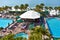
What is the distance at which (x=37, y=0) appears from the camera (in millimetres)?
34125

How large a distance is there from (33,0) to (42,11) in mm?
7958

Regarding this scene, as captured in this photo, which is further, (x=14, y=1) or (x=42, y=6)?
(x=14, y=1)

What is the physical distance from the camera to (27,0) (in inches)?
1346

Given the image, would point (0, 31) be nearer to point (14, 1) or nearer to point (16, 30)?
point (16, 30)

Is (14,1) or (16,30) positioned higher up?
(14,1)

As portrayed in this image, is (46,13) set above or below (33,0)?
below

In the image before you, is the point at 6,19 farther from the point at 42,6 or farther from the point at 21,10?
the point at 42,6

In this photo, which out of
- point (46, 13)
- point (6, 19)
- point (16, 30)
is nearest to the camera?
point (16, 30)

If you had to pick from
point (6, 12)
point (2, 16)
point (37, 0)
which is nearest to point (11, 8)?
point (6, 12)

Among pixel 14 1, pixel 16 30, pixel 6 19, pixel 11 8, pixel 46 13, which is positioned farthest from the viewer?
pixel 14 1

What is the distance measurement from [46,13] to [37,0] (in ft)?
25.1

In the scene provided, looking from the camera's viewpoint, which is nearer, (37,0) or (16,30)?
(16,30)

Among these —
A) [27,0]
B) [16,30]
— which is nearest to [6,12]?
[27,0]

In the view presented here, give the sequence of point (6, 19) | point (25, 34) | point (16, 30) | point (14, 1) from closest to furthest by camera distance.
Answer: point (25, 34)
point (16, 30)
point (6, 19)
point (14, 1)
